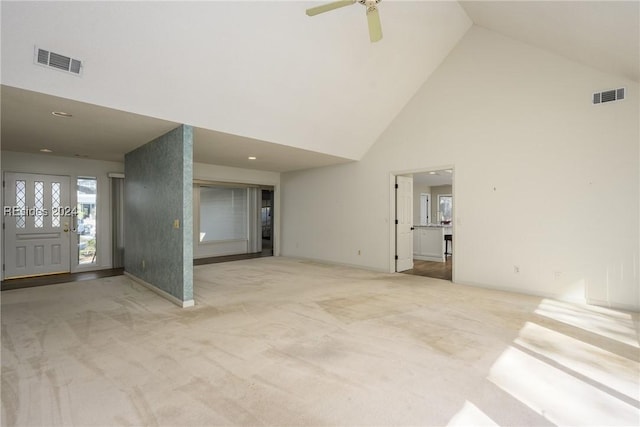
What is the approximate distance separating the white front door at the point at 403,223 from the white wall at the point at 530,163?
232 mm

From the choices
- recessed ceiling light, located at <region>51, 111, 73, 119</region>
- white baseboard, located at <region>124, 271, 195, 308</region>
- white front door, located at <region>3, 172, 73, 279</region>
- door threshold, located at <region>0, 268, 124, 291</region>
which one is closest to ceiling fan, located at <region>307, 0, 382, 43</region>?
recessed ceiling light, located at <region>51, 111, 73, 119</region>

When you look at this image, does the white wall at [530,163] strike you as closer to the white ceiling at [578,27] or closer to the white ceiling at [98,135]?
the white ceiling at [578,27]

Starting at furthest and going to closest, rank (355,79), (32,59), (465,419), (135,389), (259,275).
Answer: (259,275) → (355,79) → (32,59) → (135,389) → (465,419)

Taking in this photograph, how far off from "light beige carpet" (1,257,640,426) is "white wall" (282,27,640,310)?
57cm

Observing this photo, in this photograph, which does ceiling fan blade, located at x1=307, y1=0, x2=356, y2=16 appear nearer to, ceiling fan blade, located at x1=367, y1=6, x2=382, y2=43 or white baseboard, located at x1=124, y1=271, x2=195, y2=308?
ceiling fan blade, located at x1=367, y1=6, x2=382, y2=43

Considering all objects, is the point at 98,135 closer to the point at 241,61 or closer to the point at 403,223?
the point at 241,61

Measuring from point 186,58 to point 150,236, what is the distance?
3049mm

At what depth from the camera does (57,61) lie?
115 inches

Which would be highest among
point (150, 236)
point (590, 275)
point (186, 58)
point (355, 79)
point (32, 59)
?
point (355, 79)

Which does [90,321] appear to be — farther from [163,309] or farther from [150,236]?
[150,236]

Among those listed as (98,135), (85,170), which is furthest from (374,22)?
(85,170)

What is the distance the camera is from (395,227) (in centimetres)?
643

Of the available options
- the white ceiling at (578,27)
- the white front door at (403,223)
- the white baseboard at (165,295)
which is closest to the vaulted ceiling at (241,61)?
the white ceiling at (578,27)

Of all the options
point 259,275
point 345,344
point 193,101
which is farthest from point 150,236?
point 345,344
